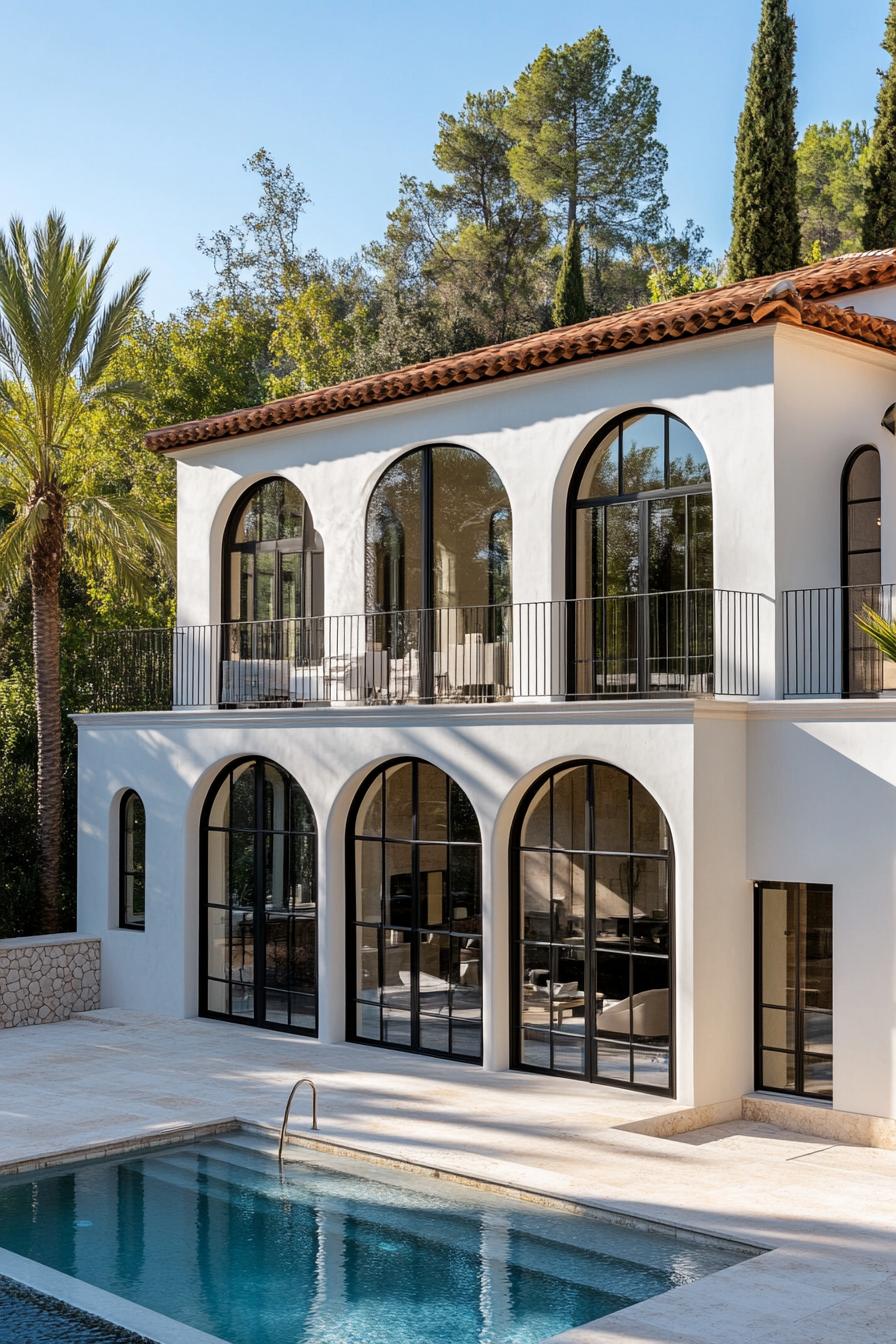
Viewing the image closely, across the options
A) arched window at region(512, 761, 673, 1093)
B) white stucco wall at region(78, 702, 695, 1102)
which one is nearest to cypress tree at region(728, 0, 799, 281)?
white stucco wall at region(78, 702, 695, 1102)

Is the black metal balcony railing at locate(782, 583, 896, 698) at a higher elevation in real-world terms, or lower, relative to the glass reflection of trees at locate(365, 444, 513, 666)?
lower

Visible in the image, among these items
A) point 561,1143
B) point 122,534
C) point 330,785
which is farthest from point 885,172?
point 561,1143

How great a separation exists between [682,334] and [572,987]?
6679 millimetres

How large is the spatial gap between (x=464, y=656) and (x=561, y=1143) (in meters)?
6.45

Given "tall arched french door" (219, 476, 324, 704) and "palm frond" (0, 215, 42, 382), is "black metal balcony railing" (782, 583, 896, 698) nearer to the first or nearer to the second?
"tall arched french door" (219, 476, 324, 704)

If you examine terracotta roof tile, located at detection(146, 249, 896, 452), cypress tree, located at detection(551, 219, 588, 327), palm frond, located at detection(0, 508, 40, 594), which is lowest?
palm frond, located at detection(0, 508, 40, 594)

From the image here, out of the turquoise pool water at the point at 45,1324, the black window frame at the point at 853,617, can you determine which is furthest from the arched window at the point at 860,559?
the turquoise pool water at the point at 45,1324

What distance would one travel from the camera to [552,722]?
15328 mm

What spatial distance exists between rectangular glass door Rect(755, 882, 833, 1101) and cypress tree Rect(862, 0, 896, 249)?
1595 cm

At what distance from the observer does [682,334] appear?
14906mm

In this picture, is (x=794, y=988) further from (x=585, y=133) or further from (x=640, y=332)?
(x=585, y=133)

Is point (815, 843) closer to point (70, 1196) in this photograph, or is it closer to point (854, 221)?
point (70, 1196)

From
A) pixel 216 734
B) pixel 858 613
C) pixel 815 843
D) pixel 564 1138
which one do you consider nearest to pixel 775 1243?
pixel 564 1138

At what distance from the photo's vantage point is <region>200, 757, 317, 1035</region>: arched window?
18.3 m
